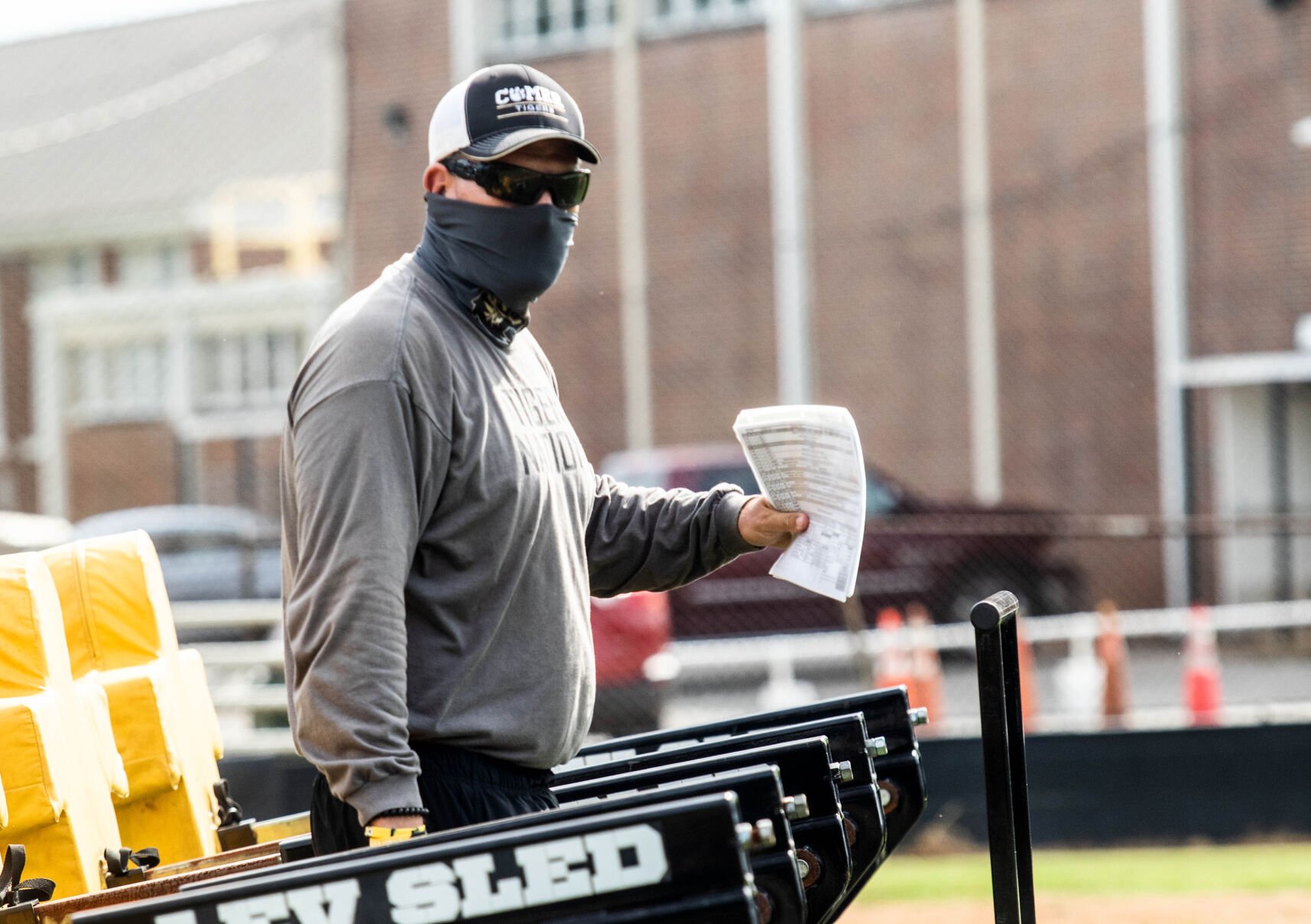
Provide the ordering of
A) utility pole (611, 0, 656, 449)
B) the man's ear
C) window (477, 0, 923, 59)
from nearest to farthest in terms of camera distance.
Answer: the man's ear, utility pole (611, 0, 656, 449), window (477, 0, 923, 59)

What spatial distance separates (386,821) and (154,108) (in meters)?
33.0

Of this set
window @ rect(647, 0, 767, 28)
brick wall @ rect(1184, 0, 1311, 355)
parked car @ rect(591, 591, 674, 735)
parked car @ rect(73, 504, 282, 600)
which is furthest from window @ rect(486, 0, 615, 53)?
parked car @ rect(591, 591, 674, 735)

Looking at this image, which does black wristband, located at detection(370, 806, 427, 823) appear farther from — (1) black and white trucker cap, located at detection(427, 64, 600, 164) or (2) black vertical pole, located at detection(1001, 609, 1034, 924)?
(1) black and white trucker cap, located at detection(427, 64, 600, 164)

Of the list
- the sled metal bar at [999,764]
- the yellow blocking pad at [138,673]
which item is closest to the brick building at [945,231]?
the yellow blocking pad at [138,673]

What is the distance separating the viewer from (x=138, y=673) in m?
3.66

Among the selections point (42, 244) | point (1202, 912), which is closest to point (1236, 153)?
point (1202, 912)

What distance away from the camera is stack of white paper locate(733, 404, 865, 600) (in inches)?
115

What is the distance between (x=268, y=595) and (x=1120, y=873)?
6.56 meters

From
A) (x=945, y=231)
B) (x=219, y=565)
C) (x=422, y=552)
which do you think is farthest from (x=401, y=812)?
(x=945, y=231)

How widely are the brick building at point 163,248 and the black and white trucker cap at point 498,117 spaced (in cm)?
1728

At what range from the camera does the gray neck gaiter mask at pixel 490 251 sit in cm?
299

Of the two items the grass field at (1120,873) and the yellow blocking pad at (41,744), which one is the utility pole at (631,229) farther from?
→ the yellow blocking pad at (41,744)

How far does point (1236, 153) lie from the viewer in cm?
1756

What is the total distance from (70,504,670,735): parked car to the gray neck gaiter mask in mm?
3182
